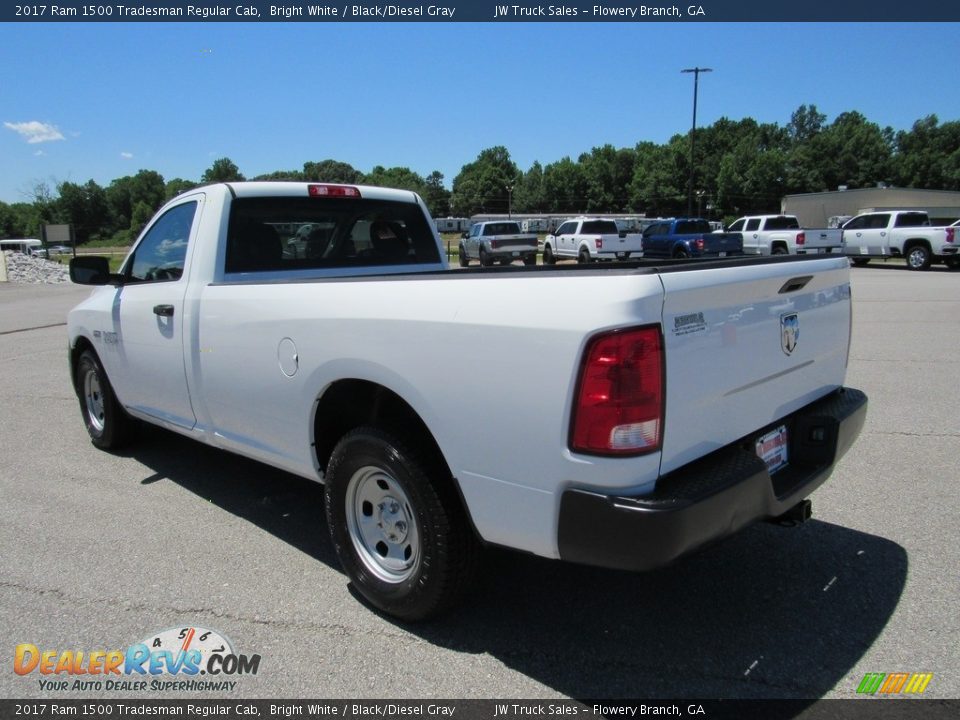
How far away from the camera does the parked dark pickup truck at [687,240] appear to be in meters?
24.1

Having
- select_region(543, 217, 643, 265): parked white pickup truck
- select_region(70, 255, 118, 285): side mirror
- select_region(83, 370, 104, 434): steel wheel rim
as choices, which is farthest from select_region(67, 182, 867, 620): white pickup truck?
select_region(543, 217, 643, 265): parked white pickup truck

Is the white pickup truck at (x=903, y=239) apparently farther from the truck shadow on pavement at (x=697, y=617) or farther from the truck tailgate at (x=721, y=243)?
the truck shadow on pavement at (x=697, y=617)

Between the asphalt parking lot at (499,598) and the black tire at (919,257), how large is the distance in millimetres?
22295

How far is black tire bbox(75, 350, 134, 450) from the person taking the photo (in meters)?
5.14

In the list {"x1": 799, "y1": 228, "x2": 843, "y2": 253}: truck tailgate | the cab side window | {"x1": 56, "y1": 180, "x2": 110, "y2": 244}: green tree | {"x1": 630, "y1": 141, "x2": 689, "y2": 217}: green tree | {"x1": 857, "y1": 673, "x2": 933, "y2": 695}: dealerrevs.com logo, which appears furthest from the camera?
{"x1": 630, "y1": 141, "x2": 689, "y2": 217}: green tree

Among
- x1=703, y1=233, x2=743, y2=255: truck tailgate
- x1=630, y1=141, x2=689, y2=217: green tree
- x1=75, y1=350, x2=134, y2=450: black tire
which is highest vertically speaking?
x1=630, y1=141, x2=689, y2=217: green tree

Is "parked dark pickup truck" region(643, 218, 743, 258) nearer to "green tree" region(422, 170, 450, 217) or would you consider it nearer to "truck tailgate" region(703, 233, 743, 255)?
"truck tailgate" region(703, 233, 743, 255)

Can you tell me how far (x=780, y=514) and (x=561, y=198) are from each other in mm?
141089

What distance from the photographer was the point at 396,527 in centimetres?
291

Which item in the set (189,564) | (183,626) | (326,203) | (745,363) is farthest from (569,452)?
(326,203)

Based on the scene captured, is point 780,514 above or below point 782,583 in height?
above

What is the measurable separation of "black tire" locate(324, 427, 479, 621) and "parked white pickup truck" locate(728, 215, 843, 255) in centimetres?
2323

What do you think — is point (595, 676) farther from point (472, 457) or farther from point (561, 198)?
point (561, 198)

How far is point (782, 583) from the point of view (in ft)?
10.5
